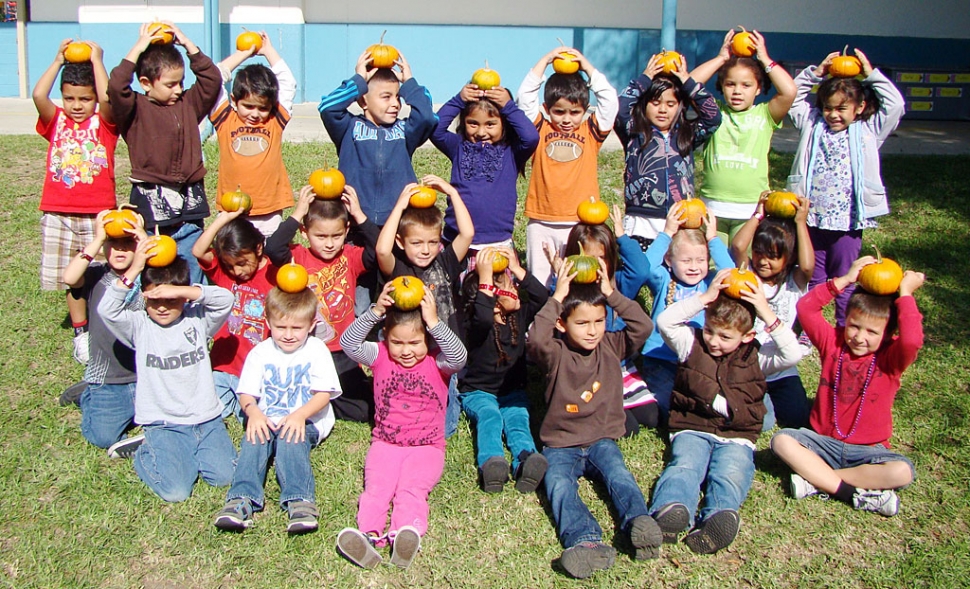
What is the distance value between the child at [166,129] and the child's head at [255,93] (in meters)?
0.17

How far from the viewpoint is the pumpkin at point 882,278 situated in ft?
16.1

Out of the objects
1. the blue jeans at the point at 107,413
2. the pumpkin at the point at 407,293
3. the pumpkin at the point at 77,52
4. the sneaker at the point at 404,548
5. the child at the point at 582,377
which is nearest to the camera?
the sneaker at the point at 404,548

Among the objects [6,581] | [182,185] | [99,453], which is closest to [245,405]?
[99,453]

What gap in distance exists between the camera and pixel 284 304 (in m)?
5.04

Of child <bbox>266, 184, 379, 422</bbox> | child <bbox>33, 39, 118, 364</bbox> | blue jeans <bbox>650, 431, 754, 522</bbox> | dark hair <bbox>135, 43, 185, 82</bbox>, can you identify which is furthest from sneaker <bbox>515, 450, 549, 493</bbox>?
dark hair <bbox>135, 43, 185, 82</bbox>

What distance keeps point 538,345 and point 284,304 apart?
1492mm

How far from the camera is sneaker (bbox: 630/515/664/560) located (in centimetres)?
437

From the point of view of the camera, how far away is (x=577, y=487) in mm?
4879

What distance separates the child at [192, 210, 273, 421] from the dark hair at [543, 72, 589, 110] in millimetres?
2393

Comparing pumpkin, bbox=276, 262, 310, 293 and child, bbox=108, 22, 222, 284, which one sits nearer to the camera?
pumpkin, bbox=276, 262, 310, 293

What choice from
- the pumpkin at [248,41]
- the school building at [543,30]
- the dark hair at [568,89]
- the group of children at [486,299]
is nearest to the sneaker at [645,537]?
the group of children at [486,299]

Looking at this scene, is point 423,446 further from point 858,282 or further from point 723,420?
point 858,282

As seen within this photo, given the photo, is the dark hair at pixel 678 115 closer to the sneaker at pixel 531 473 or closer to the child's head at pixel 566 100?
the child's head at pixel 566 100

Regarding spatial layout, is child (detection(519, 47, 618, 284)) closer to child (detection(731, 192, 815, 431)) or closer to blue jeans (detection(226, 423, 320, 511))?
child (detection(731, 192, 815, 431))
